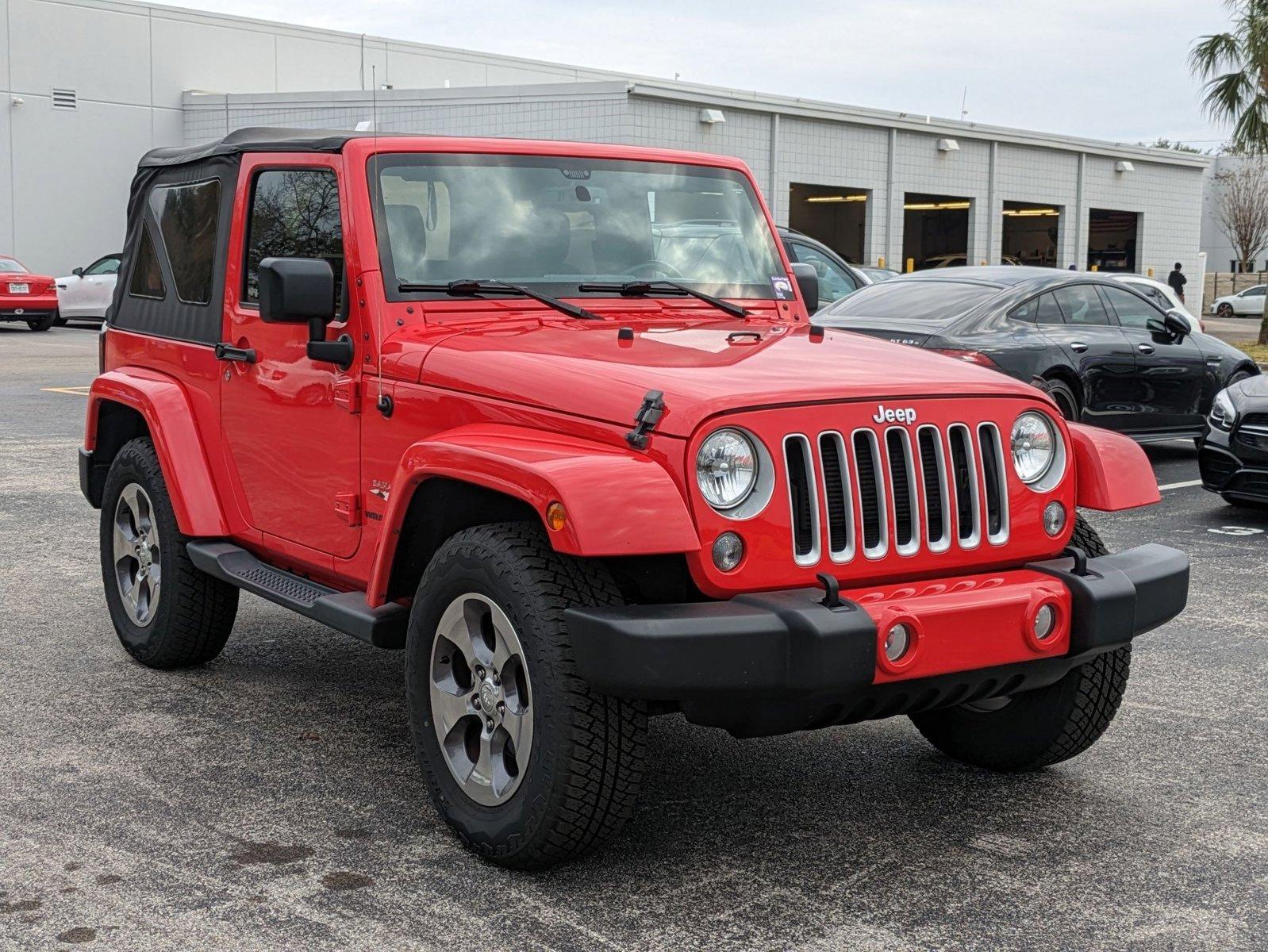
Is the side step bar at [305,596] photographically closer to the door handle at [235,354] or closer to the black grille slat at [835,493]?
the door handle at [235,354]

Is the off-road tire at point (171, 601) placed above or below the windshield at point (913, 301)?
below

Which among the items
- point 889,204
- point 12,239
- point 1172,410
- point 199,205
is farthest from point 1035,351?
point 12,239

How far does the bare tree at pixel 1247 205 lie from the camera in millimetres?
62281

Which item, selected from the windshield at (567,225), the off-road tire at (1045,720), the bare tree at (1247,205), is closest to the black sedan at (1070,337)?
the windshield at (567,225)

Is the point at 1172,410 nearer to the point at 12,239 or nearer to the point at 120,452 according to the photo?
the point at 120,452

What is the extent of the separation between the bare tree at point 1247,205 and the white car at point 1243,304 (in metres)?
9.38

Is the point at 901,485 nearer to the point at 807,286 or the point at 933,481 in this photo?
the point at 933,481

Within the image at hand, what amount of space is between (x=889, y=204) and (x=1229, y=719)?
3213 centimetres

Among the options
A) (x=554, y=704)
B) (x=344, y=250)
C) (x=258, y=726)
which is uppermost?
(x=344, y=250)

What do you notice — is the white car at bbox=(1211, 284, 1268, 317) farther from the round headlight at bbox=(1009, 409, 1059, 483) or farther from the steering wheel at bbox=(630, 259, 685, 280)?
the round headlight at bbox=(1009, 409, 1059, 483)

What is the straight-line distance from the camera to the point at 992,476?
13.8 feet

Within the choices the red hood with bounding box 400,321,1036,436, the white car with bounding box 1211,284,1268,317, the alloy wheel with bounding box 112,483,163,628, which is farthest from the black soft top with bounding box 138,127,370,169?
the white car with bounding box 1211,284,1268,317

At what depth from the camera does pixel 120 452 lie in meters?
6.13

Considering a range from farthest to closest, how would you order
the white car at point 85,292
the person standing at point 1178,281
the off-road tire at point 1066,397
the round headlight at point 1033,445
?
1. the person standing at point 1178,281
2. the white car at point 85,292
3. the off-road tire at point 1066,397
4. the round headlight at point 1033,445
